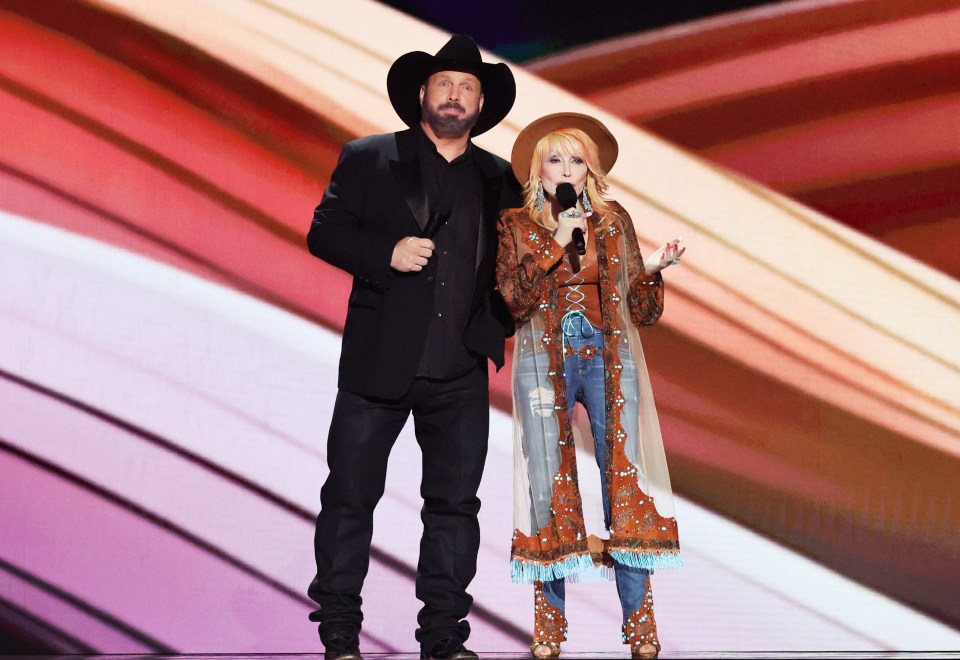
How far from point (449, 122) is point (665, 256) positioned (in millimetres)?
664

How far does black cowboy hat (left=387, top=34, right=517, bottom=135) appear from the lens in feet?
A: 9.14

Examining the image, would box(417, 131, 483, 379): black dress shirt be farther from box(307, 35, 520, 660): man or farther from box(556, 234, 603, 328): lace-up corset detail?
box(556, 234, 603, 328): lace-up corset detail

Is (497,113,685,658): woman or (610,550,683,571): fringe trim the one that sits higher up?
(497,113,685,658): woman

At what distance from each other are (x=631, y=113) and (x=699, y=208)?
39 cm

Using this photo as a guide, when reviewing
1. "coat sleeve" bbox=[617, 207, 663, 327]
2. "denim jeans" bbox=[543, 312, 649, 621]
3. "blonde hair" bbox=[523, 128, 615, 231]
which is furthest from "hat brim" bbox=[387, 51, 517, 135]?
"denim jeans" bbox=[543, 312, 649, 621]

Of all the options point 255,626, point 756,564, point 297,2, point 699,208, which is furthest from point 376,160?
point 756,564

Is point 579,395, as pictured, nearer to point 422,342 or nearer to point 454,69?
point 422,342

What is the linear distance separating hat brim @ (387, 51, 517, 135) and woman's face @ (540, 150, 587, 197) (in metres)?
0.29

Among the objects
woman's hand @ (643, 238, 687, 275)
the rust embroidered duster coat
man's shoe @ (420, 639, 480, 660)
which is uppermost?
woman's hand @ (643, 238, 687, 275)

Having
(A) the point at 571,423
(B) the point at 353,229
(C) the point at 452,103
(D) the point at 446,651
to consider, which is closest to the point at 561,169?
(C) the point at 452,103

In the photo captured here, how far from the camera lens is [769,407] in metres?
3.44

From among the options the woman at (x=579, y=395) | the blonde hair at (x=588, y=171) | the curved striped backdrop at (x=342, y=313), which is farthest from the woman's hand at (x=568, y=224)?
the curved striped backdrop at (x=342, y=313)

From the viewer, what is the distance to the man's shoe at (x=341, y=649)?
2584mm

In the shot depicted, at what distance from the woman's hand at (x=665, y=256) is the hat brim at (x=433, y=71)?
659 mm
